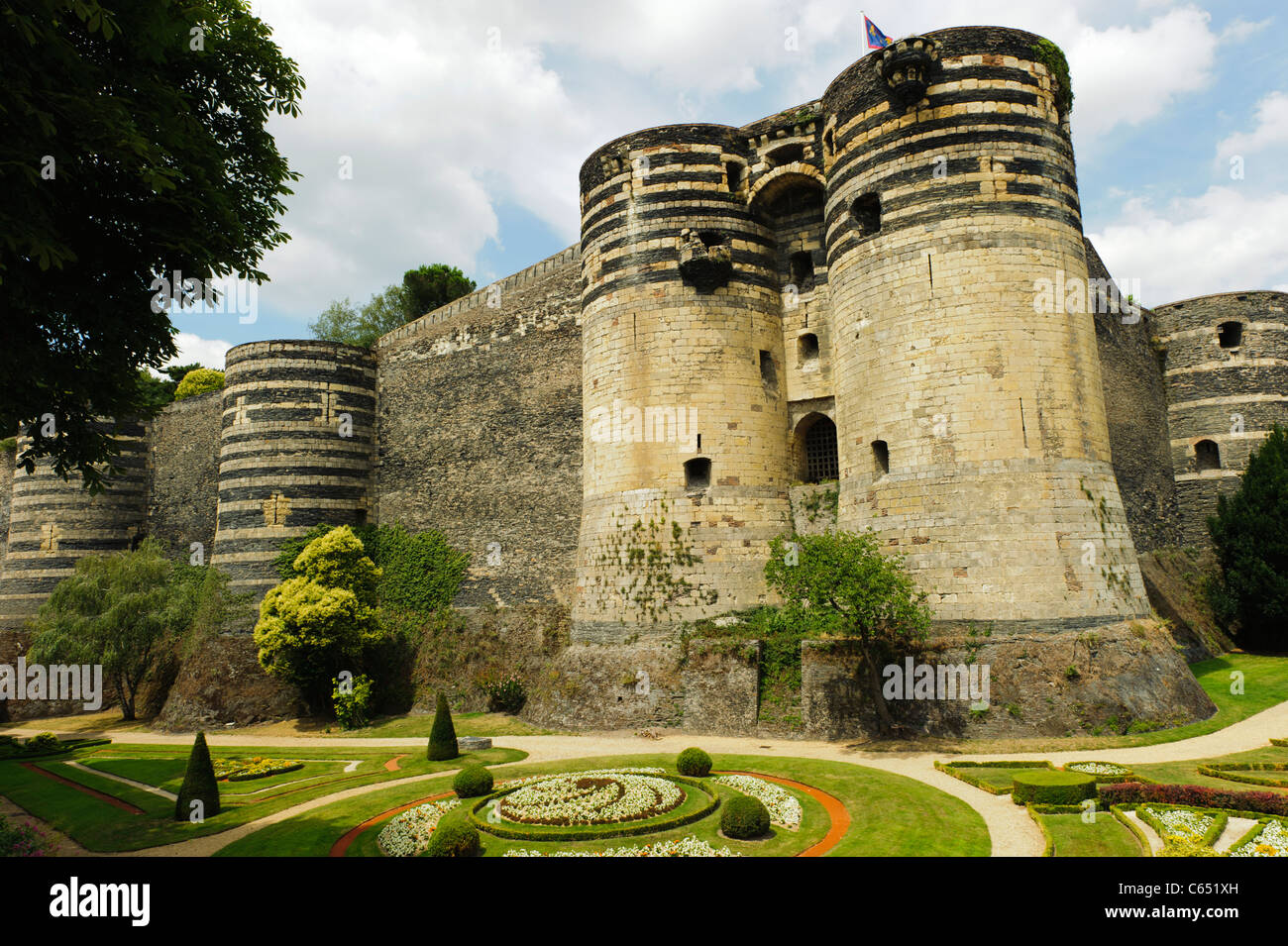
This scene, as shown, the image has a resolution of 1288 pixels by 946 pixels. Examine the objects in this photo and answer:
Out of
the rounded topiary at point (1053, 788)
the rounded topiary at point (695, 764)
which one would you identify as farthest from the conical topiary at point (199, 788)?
the rounded topiary at point (1053, 788)

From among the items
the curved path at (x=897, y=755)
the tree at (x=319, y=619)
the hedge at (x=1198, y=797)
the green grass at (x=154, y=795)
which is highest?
the tree at (x=319, y=619)

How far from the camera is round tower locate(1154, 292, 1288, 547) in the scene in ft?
103

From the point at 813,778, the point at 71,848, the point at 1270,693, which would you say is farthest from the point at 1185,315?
the point at 71,848

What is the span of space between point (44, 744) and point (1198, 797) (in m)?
31.4

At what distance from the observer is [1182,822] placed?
432 inches

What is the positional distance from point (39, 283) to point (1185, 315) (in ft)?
130

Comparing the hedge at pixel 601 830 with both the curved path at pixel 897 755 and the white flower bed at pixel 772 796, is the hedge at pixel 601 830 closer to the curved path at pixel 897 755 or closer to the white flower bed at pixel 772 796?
the white flower bed at pixel 772 796

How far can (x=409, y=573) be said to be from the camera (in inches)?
1212

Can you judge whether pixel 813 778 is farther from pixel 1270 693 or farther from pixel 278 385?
pixel 278 385

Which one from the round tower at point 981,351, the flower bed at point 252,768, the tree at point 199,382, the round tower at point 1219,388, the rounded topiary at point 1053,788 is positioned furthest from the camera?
the tree at point 199,382

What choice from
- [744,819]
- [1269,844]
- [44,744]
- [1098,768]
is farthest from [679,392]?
[44,744]

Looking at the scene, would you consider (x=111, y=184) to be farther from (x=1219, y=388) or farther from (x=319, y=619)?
(x=1219, y=388)

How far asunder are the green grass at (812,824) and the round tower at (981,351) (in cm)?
517

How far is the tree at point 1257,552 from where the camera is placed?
25219 millimetres
